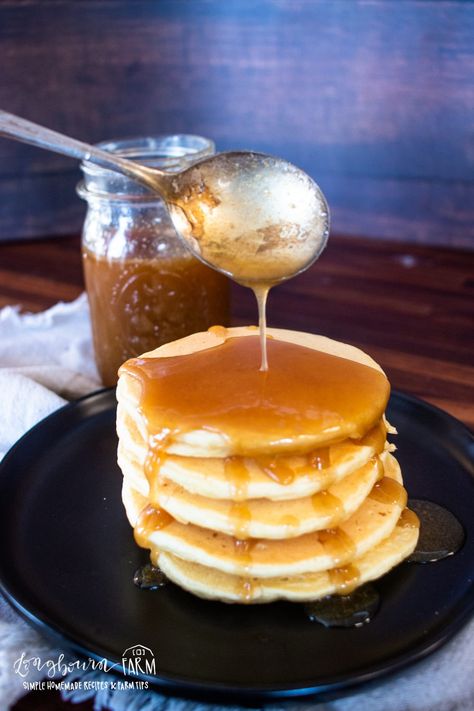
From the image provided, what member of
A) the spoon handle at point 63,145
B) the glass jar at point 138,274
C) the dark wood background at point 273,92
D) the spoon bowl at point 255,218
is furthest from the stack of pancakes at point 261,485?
the dark wood background at point 273,92

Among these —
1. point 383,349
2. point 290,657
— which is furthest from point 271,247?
point 383,349

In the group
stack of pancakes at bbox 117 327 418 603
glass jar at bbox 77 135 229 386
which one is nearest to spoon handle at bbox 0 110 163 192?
glass jar at bbox 77 135 229 386

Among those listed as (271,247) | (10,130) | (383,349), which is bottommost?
(383,349)

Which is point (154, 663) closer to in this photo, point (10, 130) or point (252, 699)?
point (252, 699)

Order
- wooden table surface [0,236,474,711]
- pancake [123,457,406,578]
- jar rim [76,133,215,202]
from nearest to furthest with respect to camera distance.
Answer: pancake [123,457,406,578] < jar rim [76,133,215,202] < wooden table surface [0,236,474,711]

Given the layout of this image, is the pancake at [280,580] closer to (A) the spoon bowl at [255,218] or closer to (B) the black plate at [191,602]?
(B) the black plate at [191,602]

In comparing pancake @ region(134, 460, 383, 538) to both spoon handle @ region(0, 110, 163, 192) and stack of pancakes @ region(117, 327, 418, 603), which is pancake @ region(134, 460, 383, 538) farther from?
spoon handle @ region(0, 110, 163, 192)

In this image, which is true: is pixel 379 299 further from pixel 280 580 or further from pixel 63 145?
pixel 280 580
